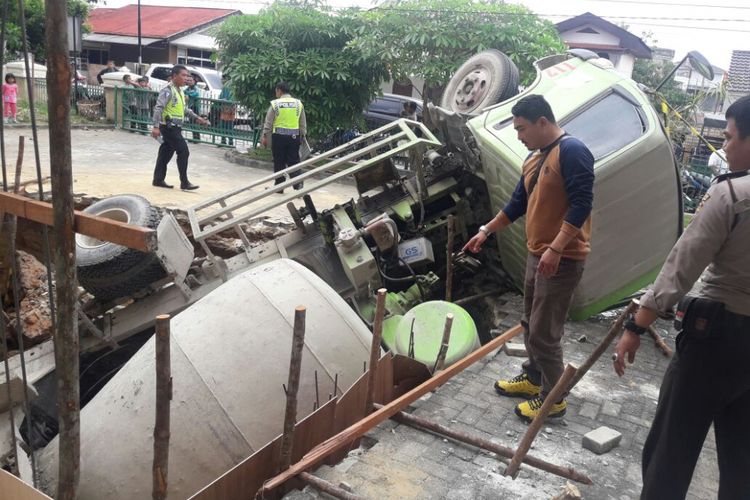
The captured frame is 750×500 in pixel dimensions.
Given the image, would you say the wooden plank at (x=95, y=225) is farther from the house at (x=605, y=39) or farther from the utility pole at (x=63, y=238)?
the house at (x=605, y=39)

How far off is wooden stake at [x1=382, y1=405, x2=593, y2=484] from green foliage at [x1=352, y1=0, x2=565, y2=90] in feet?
27.0

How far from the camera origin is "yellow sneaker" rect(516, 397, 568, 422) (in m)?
3.66

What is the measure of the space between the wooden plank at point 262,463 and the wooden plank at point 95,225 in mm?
1226

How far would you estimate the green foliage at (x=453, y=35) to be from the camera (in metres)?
10.5

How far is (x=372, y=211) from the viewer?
6094mm

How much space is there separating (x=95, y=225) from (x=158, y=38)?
1067 inches

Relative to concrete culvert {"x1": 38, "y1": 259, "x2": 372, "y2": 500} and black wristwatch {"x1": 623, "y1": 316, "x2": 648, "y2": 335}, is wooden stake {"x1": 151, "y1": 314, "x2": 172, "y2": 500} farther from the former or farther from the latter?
black wristwatch {"x1": 623, "y1": 316, "x2": 648, "y2": 335}

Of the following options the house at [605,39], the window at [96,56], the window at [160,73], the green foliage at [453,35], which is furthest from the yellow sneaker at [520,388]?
the window at [96,56]

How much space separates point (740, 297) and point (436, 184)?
4.13m

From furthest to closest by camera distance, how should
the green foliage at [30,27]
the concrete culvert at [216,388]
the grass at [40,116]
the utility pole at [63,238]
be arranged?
1. the green foliage at [30,27]
2. the grass at [40,116]
3. the concrete culvert at [216,388]
4. the utility pole at [63,238]

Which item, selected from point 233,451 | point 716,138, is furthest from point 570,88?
point 716,138

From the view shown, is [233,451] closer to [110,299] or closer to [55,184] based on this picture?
[55,184]

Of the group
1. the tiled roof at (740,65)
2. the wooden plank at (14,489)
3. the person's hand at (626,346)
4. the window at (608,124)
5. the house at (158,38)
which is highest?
the tiled roof at (740,65)

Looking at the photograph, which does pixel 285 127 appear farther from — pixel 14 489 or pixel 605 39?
pixel 605 39
